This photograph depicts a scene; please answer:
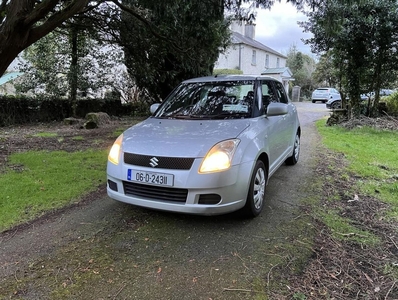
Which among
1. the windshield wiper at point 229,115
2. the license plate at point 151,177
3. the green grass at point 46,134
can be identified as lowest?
the green grass at point 46,134

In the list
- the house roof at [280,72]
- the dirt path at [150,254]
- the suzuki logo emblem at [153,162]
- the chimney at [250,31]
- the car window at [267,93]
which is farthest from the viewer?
the chimney at [250,31]

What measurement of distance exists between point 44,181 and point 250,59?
3006 centimetres

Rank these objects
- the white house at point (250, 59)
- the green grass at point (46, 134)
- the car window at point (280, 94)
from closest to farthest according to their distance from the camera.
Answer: the car window at point (280, 94)
the green grass at point (46, 134)
the white house at point (250, 59)

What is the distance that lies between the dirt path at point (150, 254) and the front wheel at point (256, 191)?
0.14 metres

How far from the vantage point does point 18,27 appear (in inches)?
208

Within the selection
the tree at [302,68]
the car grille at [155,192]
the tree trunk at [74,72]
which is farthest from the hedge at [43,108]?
the tree at [302,68]

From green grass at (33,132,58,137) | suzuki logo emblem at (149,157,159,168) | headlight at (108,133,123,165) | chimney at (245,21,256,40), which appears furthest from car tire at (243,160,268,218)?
chimney at (245,21,256,40)

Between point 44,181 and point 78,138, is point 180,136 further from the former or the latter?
point 78,138

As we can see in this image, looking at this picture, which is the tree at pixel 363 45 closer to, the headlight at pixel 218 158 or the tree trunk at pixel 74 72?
the headlight at pixel 218 158

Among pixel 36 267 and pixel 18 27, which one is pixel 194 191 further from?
pixel 18 27

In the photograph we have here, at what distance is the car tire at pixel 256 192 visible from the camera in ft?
11.1

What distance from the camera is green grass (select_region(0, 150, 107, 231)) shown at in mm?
3926

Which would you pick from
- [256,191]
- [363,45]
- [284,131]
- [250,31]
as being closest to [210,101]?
[284,131]

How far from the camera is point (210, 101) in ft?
14.4
